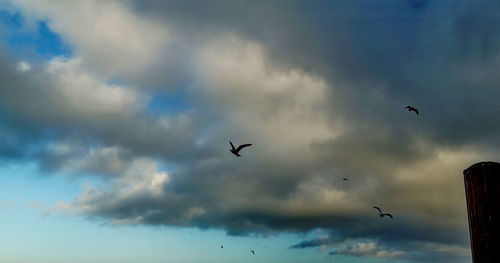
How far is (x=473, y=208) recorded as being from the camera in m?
6.29

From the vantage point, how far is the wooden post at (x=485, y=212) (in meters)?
6.00

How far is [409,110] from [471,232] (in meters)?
35.4

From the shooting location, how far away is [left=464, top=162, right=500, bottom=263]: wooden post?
600 centimetres

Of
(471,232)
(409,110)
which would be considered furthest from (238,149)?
(471,232)

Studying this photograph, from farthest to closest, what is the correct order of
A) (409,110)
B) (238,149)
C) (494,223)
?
(409,110) → (238,149) → (494,223)

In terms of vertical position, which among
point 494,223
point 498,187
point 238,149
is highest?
point 238,149

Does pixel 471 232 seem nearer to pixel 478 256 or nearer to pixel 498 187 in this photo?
pixel 478 256

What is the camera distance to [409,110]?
39.8m

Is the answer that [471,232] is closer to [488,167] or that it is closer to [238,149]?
[488,167]

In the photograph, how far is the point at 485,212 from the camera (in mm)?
6098

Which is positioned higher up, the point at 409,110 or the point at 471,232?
the point at 409,110

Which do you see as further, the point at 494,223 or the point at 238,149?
the point at 238,149

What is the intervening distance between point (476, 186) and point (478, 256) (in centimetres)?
96

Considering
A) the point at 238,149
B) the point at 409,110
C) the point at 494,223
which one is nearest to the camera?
the point at 494,223
